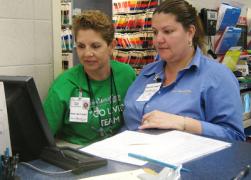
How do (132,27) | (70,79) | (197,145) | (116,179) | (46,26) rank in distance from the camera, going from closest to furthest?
1. (116,179)
2. (197,145)
3. (70,79)
4. (46,26)
5. (132,27)

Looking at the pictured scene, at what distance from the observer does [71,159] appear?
1.03 metres

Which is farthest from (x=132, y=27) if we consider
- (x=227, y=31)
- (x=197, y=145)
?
(x=197, y=145)

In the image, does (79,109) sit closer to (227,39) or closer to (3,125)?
(3,125)

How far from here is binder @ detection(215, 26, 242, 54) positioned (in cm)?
416

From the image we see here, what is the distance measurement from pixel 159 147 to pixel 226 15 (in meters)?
3.35

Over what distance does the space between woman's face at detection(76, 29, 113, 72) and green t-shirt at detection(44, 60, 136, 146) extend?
8cm

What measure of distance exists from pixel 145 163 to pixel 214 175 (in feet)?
0.68

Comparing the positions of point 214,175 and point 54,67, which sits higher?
point 54,67

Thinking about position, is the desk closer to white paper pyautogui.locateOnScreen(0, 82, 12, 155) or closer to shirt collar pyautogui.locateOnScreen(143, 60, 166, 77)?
white paper pyautogui.locateOnScreen(0, 82, 12, 155)

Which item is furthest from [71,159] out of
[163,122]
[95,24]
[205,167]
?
[95,24]

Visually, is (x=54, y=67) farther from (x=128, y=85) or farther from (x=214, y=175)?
(x=214, y=175)

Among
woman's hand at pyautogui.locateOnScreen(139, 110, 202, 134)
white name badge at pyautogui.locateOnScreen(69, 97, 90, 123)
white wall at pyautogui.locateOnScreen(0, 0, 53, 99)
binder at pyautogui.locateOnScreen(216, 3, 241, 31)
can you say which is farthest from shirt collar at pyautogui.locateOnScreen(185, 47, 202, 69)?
binder at pyautogui.locateOnScreen(216, 3, 241, 31)

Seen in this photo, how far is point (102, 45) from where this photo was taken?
196 cm

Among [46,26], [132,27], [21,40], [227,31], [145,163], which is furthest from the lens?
[132,27]
